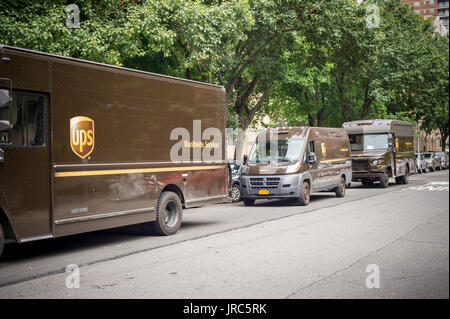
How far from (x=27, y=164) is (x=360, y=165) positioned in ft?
65.4

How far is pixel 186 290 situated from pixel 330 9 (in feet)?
61.0

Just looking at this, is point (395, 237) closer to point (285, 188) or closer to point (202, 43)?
point (285, 188)

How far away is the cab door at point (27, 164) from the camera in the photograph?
7.64m

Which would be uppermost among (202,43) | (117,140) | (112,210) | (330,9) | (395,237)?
(330,9)

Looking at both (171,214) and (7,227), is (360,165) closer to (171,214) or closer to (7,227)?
(171,214)

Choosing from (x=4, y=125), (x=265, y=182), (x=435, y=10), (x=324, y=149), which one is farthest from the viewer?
(x=324, y=149)

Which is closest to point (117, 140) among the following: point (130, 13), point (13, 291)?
point (13, 291)

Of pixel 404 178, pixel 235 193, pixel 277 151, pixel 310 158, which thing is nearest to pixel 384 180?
pixel 404 178

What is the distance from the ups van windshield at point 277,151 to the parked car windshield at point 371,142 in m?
9.21

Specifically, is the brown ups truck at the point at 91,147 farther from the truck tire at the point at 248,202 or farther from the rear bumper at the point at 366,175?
the rear bumper at the point at 366,175

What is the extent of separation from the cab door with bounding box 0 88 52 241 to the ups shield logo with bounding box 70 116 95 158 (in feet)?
1.70

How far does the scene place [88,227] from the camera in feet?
29.3

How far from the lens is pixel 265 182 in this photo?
17109mm

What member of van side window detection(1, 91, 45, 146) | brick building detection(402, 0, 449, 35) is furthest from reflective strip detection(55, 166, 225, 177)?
brick building detection(402, 0, 449, 35)
